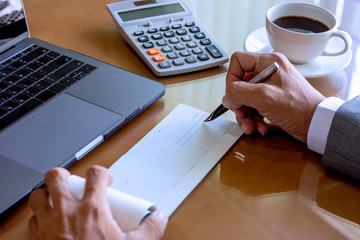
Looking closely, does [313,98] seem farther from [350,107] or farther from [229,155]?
[229,155]

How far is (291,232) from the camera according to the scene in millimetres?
617

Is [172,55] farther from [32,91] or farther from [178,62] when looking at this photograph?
[32,91]

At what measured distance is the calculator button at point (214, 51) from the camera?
933mm

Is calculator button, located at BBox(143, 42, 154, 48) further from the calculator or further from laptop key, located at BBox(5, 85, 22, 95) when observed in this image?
laptop key, located at BBox(5, 85, 22, 95)

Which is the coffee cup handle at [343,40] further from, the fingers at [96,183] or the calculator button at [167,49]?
the fingers at [96,183]

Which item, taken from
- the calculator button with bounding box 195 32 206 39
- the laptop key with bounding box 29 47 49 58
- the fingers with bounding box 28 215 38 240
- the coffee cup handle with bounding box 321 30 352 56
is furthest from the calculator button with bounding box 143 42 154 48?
the fingers with bounding box 28 215 38 240

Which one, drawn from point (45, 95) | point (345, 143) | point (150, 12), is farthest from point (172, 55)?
point (345, 143)

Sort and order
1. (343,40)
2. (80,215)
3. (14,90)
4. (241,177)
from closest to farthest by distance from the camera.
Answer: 1. (80,215)
2. (241,177)
3. (14,90)
4. (343,40)

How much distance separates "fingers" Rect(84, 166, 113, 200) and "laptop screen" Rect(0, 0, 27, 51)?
1.48 feet

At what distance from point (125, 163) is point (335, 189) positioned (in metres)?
0.33

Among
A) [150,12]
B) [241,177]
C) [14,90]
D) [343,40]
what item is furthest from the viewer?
[150,12]

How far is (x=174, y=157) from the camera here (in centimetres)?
73

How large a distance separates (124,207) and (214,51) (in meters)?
0.46

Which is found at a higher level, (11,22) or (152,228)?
(11,22)
